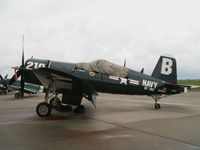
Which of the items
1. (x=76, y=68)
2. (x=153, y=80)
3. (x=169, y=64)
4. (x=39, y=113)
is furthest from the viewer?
(x=169, y=64)

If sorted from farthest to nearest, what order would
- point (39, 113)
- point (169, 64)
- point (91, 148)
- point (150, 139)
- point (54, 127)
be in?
1. point (169, 64)
2. point (39, 113)
3. point (54, 127)
4. point (150, 139)
5. point (91, 148)

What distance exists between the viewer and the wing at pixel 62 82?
5333 mm

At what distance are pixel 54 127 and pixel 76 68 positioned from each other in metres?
3.30

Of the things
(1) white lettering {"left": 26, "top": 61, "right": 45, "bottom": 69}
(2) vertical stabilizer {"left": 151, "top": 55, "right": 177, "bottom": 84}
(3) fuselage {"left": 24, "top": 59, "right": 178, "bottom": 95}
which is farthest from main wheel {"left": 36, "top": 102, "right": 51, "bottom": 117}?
(2) vertical stabilizer {"left": 151, "top": 55, "right": 177, "bottom": 84}

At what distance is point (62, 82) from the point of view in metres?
6.00

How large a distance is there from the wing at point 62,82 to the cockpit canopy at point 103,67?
131cm

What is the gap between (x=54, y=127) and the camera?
4711 millimetres

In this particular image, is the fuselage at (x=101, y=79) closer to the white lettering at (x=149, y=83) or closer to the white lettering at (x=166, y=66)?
the white lettering at (x=149, y=83)

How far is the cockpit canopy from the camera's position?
7488 millimetres

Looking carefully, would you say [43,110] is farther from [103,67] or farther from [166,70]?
[166,70]

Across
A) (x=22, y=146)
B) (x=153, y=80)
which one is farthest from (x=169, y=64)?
(x=22, y=146)

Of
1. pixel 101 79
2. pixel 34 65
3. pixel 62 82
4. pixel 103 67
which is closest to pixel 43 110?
pixel 62 82

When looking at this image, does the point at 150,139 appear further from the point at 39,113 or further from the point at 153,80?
the point at 153,80

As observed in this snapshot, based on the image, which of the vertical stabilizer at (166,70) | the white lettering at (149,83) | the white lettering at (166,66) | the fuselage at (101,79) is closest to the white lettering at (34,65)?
the fuselage at (101,79)
